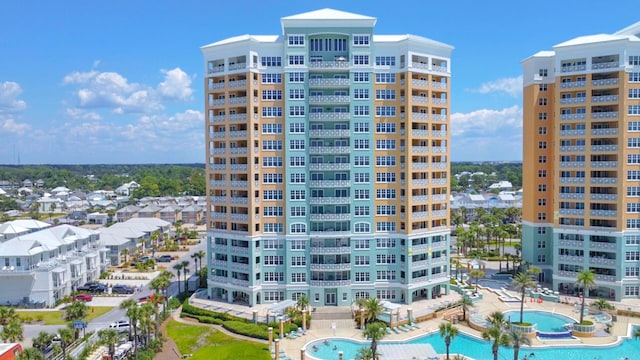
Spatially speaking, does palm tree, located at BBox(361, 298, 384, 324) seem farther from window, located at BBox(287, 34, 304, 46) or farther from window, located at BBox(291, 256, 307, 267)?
window, located at BBox(287, 34, 304, 46)

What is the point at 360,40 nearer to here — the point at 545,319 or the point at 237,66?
the point at 237,66

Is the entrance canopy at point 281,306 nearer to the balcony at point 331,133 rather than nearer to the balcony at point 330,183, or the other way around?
the balcony at point 330,183

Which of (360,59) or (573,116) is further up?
(360,59)

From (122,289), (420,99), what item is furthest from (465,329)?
(122,289)

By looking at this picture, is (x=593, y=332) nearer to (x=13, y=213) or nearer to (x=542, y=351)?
(x=542, y=351)

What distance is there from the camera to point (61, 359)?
5369 cm

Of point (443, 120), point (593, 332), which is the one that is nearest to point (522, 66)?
Result: point (443, 120)

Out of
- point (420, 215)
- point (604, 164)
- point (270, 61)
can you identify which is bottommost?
point (420, 215)

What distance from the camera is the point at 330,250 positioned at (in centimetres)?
7144

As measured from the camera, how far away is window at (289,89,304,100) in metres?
71.5

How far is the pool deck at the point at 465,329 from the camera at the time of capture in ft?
194

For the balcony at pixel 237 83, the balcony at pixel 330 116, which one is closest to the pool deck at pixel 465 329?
the balcony at pixel 330 116

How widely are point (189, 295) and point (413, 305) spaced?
35433 millimetres

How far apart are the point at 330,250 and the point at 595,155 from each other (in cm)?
4316
